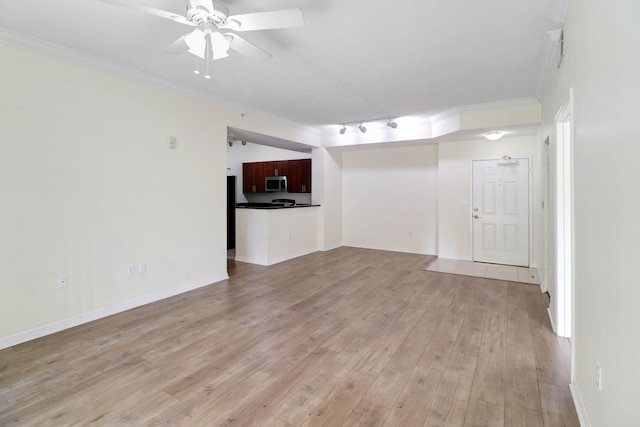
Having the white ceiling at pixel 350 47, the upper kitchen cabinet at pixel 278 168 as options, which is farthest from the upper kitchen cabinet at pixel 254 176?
the white ceiling at pixel 350 47

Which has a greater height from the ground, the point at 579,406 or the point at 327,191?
the point at 327,191

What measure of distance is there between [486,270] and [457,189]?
165 cm

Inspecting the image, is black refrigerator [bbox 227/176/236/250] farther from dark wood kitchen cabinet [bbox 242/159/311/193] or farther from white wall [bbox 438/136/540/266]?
white wall [bbox 438/136/540/266]

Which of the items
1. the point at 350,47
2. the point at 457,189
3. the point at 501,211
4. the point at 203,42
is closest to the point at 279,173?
the point at 457,189

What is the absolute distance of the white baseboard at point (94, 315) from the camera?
2.76 meters

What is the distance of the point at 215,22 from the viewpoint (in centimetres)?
216

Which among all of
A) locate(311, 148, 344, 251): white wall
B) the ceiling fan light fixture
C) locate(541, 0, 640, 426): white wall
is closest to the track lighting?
locate(311, 148, 344, 251): white wall

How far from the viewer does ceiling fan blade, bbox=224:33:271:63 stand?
2.33 m

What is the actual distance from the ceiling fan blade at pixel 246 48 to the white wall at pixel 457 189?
463cm

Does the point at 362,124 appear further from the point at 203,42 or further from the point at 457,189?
the point at 203,42

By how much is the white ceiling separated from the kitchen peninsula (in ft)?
7.05

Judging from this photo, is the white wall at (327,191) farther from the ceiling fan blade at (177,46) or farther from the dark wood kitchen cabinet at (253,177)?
the ceiling fan blade at (177,46)

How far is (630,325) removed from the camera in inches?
44.2

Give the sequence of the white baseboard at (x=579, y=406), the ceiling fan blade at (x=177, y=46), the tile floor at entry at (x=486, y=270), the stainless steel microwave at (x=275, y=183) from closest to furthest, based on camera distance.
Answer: the white baseboard at (x=579, y=406), the ceiling fan blade at (x=177, y=46), the tile floor at entry at (x=486, y=270), the stainless steel microwave at (x=275, y=183)
